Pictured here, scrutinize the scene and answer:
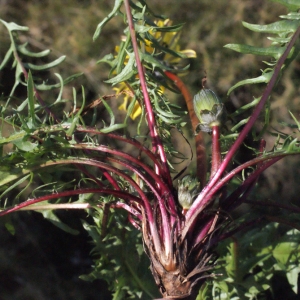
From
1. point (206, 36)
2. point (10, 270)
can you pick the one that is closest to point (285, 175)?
point (206, 36)

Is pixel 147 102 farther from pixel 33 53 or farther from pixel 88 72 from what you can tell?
pixel 88 72

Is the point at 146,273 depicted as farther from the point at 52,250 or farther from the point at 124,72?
the point at 52,250

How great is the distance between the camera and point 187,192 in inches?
16.1

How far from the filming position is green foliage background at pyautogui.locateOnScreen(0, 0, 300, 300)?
98 centimetres

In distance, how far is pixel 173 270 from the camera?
397 mm

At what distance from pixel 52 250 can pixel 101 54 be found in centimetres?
46

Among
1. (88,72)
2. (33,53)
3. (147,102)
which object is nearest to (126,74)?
(147,102)

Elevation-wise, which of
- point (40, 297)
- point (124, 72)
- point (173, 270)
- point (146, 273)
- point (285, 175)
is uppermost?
point (124, 72)

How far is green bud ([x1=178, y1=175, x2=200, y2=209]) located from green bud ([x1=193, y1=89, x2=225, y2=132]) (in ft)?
0.16

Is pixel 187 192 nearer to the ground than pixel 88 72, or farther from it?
farther from it

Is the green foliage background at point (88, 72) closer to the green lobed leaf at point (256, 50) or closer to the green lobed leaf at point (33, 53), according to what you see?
the green lobed leaf at point (33, 53)

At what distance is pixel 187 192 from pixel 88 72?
0.73 metres

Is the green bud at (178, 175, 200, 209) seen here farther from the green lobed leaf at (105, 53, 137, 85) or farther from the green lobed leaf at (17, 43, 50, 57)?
the green lobed leaf at (17, 43, 50, 57)

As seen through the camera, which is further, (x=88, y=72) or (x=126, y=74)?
(x=88, y=72)
